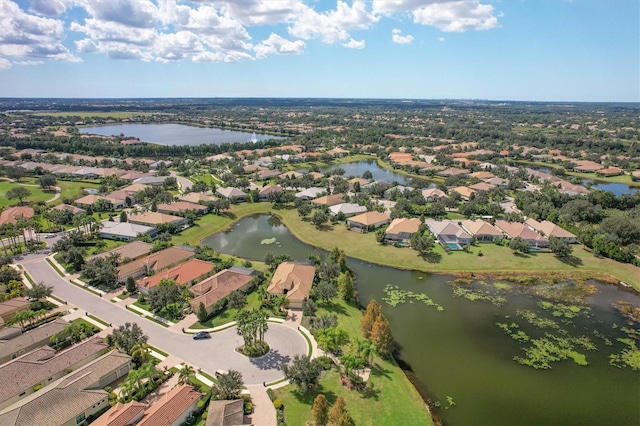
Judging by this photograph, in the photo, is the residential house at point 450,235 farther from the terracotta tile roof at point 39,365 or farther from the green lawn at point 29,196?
the green lawn at point 29,196

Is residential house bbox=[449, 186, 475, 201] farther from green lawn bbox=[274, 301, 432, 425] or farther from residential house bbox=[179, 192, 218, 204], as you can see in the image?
green lawn bbox=[274, 301, 432, 425]

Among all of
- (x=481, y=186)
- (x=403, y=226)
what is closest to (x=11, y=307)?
(x=403, y=226)

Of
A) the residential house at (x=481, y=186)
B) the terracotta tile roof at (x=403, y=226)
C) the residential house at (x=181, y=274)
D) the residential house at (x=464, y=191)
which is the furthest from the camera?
the residential house at (x=481, y=186)

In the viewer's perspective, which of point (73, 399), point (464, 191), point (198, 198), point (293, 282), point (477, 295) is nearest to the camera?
point (73, 399)

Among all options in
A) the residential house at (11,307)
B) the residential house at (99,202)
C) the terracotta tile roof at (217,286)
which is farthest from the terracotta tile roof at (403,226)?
the residential house at (99,202)

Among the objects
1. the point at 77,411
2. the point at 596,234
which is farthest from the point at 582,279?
the point at 77,411

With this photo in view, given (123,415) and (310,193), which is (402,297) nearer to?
(123,415)
